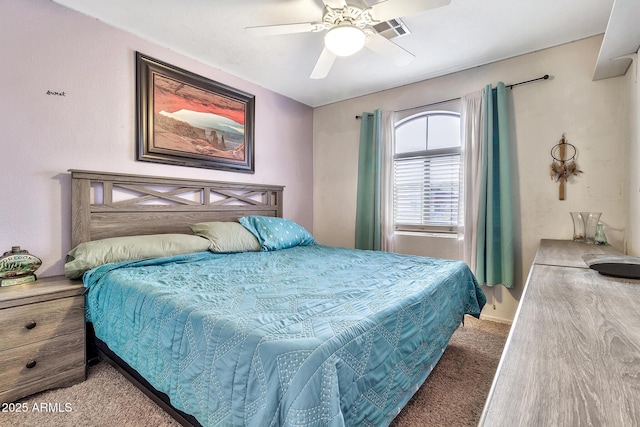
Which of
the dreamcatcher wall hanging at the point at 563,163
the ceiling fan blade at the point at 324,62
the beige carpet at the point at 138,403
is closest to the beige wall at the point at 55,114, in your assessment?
the beige carpet at the point at 138,403

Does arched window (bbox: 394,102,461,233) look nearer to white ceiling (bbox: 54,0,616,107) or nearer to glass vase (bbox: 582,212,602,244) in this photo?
white ceiling (bbox: 54,0,616,107)

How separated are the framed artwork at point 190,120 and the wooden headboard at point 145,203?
231mm

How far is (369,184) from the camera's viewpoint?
359 cm

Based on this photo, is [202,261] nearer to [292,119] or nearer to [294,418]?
[294,418]

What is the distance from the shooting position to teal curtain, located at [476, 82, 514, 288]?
2.71m

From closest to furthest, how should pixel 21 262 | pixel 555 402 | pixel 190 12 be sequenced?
pixel 555 402
pixel 21 262
pixel 190 12

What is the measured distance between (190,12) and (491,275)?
3.34 metres

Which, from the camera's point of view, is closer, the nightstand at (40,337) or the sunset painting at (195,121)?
the nightstand at (40,337)

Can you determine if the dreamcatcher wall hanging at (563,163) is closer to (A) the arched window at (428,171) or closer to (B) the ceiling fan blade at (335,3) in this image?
(A) the arched window at (428,171)

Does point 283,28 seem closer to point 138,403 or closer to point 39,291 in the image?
point 39,291

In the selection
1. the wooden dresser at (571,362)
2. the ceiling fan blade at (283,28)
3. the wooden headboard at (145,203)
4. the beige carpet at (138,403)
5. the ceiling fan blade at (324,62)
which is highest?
the ceiling fan blade at (283,28)

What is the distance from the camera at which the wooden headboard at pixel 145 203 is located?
2.19m

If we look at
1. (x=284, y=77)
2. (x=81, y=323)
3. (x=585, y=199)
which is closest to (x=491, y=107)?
(x=585, y=199)

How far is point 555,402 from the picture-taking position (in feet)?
1.56
